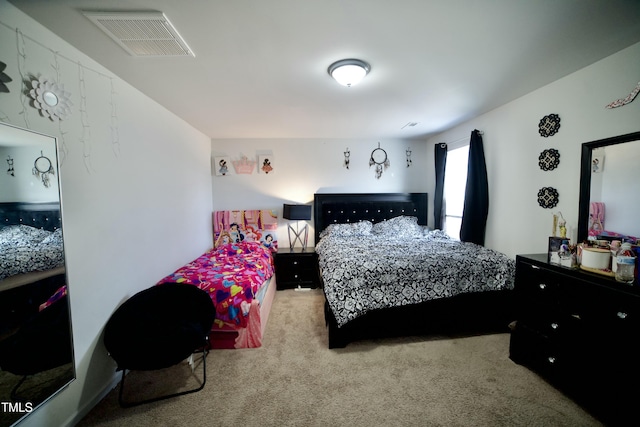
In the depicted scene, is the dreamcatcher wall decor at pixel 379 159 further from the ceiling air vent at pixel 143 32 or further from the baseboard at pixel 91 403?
the baseboard at pixel 91 403

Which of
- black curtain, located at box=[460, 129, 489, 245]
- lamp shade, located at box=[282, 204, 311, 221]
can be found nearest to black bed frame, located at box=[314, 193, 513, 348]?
black curtain, located at box=[460, 129, 489, 245]

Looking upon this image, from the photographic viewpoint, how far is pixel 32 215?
123 cm

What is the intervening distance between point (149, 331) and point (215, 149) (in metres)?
3.01

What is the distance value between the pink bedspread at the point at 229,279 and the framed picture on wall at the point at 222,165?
1.44 meters

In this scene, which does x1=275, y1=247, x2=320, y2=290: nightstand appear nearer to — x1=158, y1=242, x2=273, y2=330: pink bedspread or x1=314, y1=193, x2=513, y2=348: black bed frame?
x1=158, y1=242, x2=273, y2=330: pink bedspread

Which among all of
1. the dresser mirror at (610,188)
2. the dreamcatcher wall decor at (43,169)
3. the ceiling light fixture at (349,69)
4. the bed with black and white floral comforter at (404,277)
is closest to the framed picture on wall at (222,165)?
the bed with black and white floral comforter at (404,277)

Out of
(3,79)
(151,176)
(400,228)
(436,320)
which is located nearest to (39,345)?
(3,79)

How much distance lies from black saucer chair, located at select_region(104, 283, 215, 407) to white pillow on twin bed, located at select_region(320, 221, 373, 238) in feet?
7.06

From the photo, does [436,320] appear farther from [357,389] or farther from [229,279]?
[229,279]

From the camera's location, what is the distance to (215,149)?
3.90 metres

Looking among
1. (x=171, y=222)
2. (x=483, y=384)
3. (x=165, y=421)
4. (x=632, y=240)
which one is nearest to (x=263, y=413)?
(x=165, y=421)

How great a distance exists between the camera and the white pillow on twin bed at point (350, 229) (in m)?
3.63

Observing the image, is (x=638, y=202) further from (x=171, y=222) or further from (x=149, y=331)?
(x=171, y=222)

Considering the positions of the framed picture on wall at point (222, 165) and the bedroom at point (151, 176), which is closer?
the bedroom at point (151, 176)
